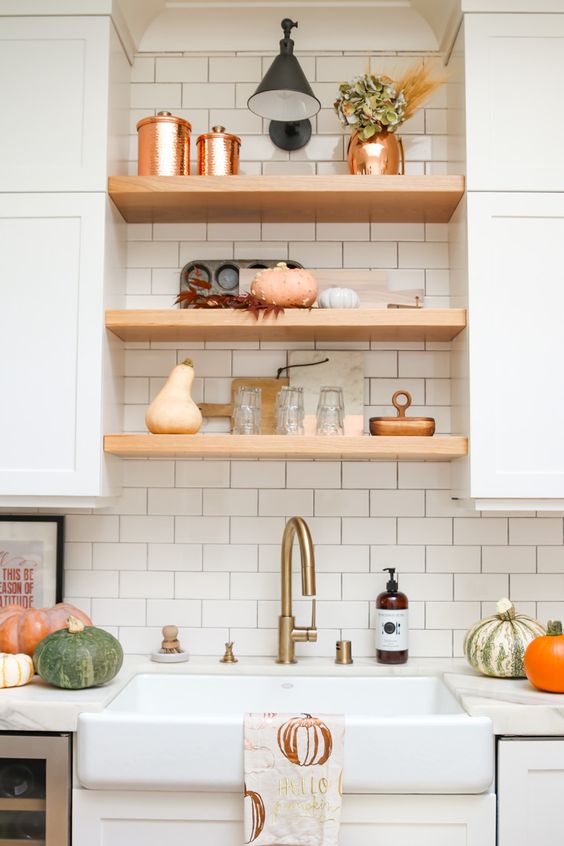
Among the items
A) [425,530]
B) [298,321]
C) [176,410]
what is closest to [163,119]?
[298,321]

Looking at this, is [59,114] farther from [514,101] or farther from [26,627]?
[26,627]

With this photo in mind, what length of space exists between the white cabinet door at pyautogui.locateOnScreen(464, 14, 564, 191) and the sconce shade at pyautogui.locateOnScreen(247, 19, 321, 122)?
457 millimetres

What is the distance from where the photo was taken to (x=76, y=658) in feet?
7.08

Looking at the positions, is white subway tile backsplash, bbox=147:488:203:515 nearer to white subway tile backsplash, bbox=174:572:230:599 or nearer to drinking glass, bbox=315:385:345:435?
white subway tile backsplash, bbox=174:572:230:599

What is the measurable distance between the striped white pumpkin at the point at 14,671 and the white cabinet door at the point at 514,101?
1.76 metres

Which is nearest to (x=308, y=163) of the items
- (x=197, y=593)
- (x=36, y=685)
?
(x=197, y=593)

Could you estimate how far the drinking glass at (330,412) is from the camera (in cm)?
246

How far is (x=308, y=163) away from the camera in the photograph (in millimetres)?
2758

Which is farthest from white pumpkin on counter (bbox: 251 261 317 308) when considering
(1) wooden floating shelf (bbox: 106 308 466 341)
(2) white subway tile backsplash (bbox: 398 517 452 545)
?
(2) white subway tile backsplash (bbox: 398 517 452 545)

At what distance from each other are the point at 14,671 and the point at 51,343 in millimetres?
881

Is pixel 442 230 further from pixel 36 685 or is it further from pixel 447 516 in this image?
pixel 36 685

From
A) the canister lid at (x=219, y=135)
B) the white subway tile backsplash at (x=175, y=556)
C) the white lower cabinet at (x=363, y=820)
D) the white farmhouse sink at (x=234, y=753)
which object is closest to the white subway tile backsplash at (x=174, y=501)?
the white subway tile backsplash at (x=175, y=556)

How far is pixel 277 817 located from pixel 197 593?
0.84m

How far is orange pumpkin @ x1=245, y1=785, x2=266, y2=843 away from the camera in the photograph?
1.96m
